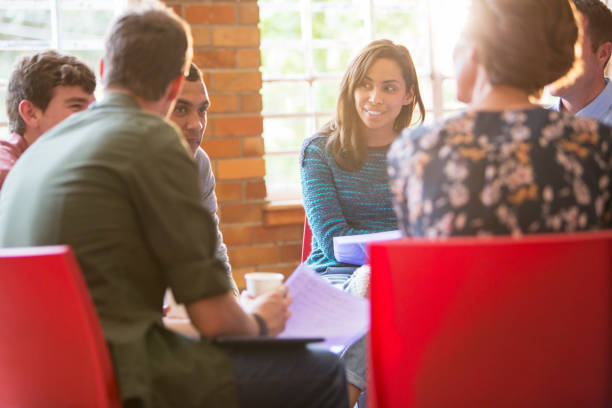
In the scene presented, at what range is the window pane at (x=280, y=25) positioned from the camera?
3.57 m

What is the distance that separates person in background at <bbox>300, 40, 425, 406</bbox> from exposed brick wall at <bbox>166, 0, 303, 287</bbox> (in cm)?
73

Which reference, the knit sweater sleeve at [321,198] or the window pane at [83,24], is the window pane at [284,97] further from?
the knit sweater sleeve at [321,198]

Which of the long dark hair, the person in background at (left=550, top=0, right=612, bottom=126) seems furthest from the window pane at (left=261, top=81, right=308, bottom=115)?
the person in background at (left=550, top=0, right=612, bottom=126)

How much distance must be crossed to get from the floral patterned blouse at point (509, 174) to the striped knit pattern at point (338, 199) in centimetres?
113

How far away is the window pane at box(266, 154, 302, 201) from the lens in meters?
3.61

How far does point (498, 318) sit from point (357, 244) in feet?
3.02

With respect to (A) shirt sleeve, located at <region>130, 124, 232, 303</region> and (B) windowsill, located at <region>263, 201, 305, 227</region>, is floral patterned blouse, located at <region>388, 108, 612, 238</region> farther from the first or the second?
(B) windowsill, located at <region>263, 201, 305, 227</region>

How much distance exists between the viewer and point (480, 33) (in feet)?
4.56

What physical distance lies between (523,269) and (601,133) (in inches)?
17.3

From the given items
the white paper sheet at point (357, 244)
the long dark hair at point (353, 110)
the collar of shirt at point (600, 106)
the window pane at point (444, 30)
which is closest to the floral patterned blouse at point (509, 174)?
the white paper sheet at point (357, 244)

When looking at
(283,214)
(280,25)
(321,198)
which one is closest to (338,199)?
(321,198)

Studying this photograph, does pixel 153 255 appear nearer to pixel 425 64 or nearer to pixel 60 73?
pixel 60 73

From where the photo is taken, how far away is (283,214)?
3410 mm

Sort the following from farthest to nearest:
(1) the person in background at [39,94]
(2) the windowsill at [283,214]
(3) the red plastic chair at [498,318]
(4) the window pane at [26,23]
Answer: (2) the windowsill at [283,214] < (4) the window pane at [26,23] < (1) the person in background at [39,94] < (3) the red plastic chair at [498,318]
